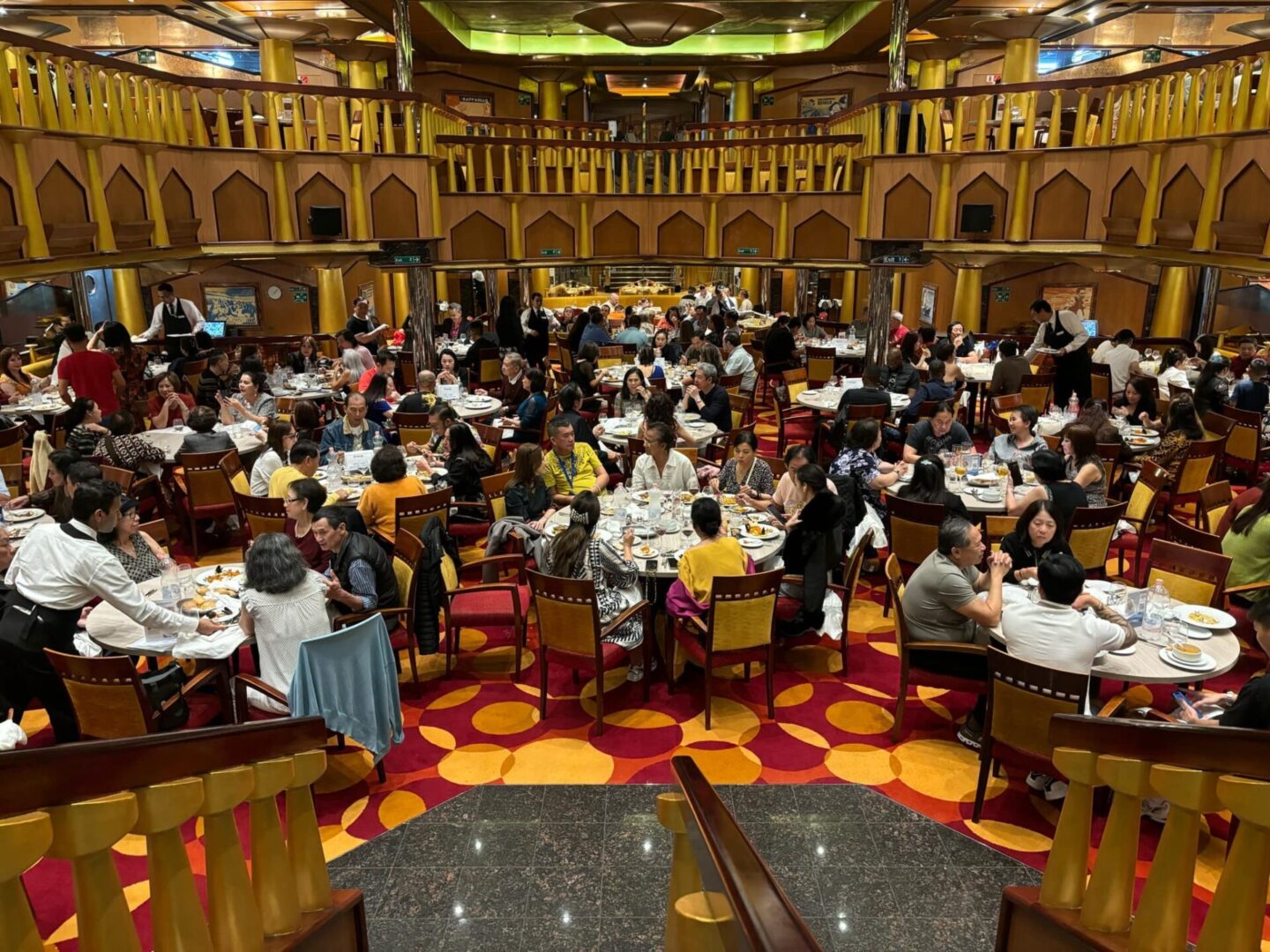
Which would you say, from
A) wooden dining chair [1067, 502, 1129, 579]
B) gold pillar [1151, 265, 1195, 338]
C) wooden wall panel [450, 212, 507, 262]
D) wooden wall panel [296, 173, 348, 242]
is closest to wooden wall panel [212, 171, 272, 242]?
wooden wall panel [296, 173, 348, 242]

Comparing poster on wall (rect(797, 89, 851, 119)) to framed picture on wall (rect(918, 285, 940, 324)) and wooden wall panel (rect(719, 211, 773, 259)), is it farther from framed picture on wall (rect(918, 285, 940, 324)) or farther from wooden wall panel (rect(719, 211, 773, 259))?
wooden wall panel (rect(719, 211, 773, 259))

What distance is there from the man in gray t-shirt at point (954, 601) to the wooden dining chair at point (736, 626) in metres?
0.72

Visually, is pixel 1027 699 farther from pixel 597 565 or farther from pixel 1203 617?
pixel 597 565

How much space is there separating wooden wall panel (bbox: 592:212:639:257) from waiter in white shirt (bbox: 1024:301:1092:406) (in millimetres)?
6886

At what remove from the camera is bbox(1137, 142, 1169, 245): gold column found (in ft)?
32.2

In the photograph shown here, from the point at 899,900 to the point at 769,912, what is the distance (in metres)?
2.58

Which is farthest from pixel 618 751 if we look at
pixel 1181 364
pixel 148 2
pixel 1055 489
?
pixel 148 2

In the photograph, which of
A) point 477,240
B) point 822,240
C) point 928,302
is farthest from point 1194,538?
point 928,302

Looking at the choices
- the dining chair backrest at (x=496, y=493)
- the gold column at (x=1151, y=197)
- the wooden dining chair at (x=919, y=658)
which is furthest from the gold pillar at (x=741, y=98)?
the wooden dining chair at (x=919, y=658)

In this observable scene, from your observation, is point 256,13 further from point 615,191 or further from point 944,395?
point 944,395

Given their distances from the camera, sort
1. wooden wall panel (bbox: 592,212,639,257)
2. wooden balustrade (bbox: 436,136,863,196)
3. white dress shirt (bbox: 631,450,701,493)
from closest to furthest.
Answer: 1. white dress shirt (bbox: 631,450,701,493)
2. wooden balustrade (bbox: 436,136,863,196)
3. wooden wall panel (bbox: 592,212,639,257)

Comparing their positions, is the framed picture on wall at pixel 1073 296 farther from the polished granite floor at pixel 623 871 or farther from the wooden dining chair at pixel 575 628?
the polished granite floor at pixel 623 871

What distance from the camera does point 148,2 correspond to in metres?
14.5

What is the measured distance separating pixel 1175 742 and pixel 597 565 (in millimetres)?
3461
